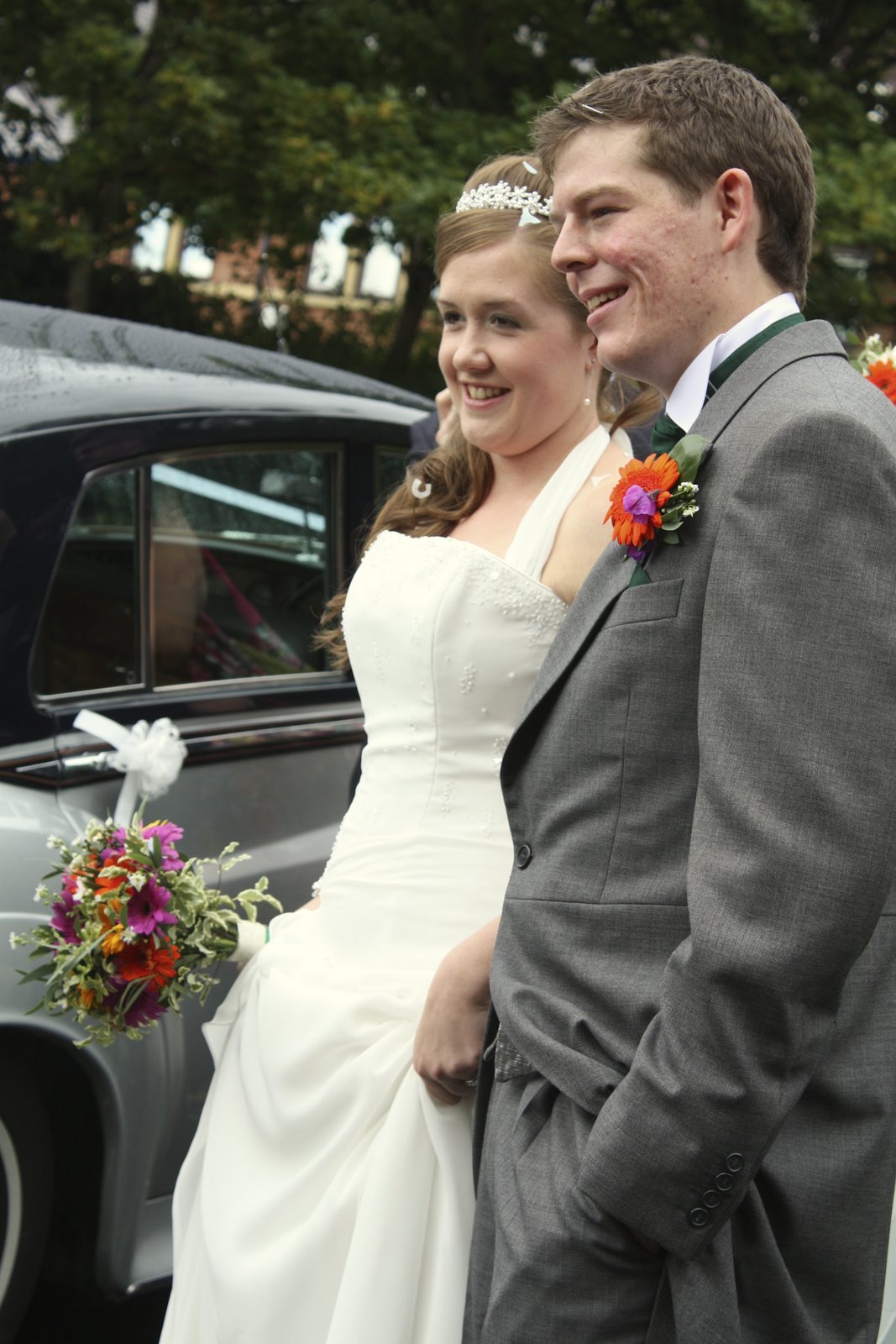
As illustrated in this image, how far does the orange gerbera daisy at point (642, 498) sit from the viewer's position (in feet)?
5.39

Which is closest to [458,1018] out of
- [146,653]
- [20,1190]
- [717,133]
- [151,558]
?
[717,133]

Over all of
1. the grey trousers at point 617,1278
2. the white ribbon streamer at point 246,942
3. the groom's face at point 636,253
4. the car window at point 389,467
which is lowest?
the grey trousers at point 617,1278

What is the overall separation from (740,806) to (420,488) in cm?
139

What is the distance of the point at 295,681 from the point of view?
353cm

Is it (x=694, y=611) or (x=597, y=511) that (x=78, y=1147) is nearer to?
(x=597, y=511)

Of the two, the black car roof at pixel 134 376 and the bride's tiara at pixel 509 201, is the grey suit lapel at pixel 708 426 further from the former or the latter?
the black car roof at pixel 134 376

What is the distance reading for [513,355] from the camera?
8.05 feet

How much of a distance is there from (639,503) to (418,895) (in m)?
0.93

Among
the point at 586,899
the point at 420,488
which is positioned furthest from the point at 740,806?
the point at 420,488

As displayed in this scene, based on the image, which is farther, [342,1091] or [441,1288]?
[342,1091]

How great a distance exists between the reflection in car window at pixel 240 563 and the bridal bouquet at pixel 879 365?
53.5 inches

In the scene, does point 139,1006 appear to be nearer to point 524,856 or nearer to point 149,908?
point 149,908

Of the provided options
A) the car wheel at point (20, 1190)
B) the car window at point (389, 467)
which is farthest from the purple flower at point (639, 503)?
the car window at point (389, 467)

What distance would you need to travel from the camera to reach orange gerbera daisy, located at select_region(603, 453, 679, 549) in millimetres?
1642
